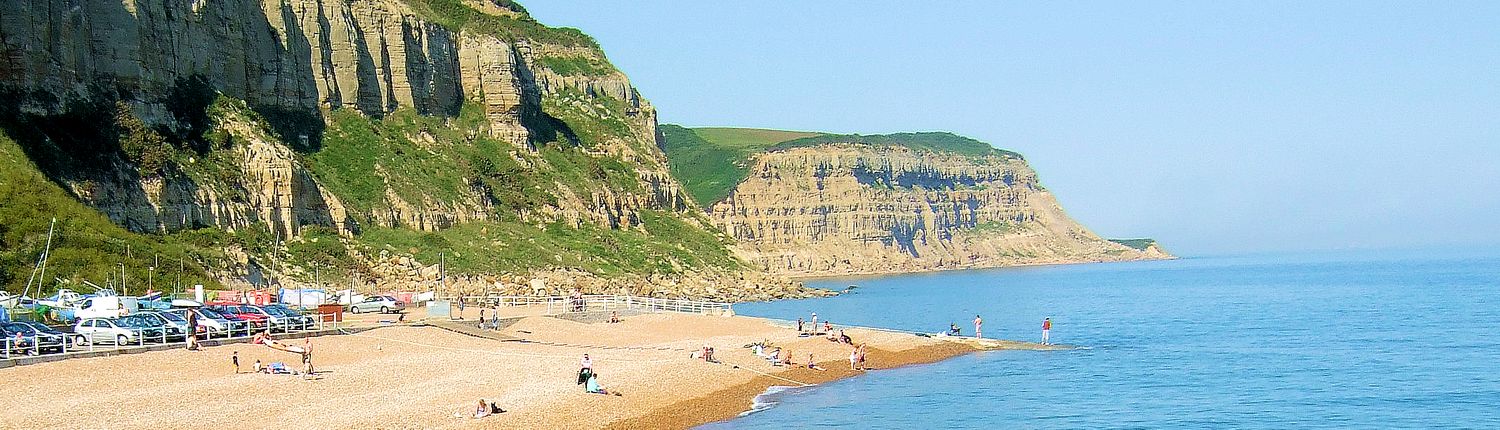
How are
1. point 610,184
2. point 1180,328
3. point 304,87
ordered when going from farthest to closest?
point 610,184
point 304,87
point 1180,328

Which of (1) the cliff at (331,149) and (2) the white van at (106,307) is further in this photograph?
(1) the cliff at (331,149)

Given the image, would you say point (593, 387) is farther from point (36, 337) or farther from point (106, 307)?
point (106, 307)

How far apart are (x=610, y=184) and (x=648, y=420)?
86.4 m

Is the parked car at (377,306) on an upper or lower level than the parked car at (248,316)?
upper

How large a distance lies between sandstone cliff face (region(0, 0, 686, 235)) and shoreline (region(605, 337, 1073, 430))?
36361 mm

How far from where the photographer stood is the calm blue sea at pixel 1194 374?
3988 centimetres

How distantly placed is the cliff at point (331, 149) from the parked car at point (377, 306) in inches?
330

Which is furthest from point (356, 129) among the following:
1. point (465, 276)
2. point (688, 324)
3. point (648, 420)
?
point (648, 420)

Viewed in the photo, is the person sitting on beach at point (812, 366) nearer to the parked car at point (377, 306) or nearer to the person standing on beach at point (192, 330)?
the person standing on beach at point (192, 330)

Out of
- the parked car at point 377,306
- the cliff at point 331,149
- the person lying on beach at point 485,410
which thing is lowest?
A: the person lying on beach at point 485,410

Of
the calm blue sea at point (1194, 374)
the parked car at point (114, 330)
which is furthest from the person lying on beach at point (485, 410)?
the parked car at point (114, 330)

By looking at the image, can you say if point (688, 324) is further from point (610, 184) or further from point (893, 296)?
point (893, 296)

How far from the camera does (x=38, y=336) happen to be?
120 feet

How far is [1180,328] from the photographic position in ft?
253
